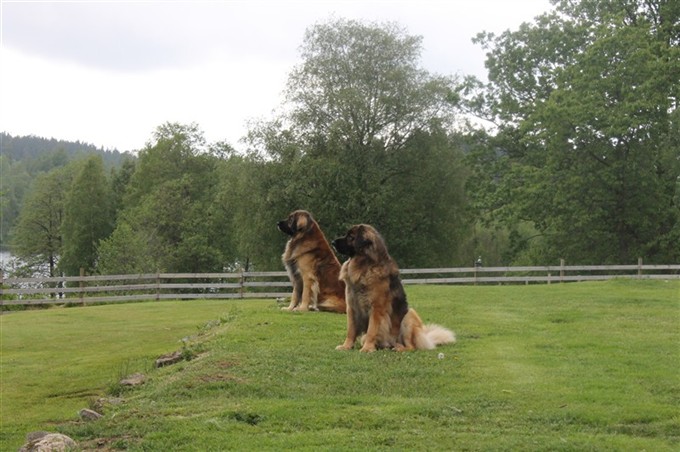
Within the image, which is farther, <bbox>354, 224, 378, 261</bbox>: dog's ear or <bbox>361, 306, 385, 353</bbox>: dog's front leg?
<bbox>354, 224, 378, 261</bbox>: dog's ear

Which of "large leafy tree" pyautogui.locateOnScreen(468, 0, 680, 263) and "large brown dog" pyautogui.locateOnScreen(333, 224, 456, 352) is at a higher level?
"large leafy tree" pyautogui.locateOnScreen(468, 0, 680, 263)

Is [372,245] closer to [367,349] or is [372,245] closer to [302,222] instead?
[367,349]

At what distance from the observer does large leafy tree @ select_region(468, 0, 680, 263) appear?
31.9m

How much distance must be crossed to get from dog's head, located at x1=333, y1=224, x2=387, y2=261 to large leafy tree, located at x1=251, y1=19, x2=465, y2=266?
25667mm

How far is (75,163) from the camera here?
6938 centimetres

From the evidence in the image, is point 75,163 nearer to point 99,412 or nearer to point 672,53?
point 672,53

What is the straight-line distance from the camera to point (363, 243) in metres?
9.84

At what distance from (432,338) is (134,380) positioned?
4.05 metres

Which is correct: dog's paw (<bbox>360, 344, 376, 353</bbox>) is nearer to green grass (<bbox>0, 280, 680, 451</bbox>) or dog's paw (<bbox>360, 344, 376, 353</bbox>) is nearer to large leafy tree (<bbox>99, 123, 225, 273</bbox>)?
green grass (<bbox>0, 280, 680, 451</bbox>)

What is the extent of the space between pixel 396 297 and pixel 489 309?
23.7ft

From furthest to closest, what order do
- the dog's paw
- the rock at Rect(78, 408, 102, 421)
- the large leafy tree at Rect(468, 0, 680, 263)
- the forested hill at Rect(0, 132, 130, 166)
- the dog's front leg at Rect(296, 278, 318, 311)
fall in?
the forested hill at Rect(0, 132, 130, 166) < the large leafy tree at Rect(468, 0, 680, 263) < the dog's front leg at Rect(296, 278, 318, 311) < the dog's paw < the rock at Rect(78, 408, 102, 421)

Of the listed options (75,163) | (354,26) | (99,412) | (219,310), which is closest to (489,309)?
(219,310)

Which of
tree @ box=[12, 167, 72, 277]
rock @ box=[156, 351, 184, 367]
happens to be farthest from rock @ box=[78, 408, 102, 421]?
tree @ box=[12, 167, 72, 277]

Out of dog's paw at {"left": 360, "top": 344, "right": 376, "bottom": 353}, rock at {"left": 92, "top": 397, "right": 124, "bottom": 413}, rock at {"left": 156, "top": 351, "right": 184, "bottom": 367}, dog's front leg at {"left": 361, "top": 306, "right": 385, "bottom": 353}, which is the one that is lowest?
rock at {"left": 92, "top": 397, "right": 124, "bottom": 413}
